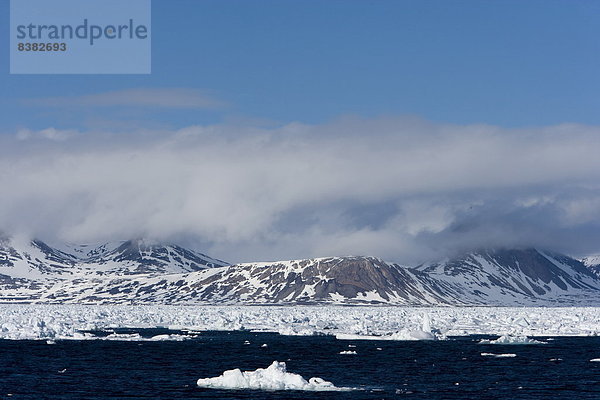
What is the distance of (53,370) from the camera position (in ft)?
203

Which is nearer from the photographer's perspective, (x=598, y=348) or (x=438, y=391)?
(x=438, y=391)

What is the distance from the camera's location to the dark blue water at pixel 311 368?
50.1 meters

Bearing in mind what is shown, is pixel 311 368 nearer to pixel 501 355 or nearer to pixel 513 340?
pixel 501 355

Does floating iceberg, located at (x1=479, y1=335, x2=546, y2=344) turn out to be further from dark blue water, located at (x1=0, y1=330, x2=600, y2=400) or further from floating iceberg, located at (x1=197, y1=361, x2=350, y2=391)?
floating iceberg, located at (x1=197, y1=361, x2=350, y2=391)

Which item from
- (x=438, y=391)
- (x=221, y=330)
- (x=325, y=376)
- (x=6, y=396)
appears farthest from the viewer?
(x=221, y=330)

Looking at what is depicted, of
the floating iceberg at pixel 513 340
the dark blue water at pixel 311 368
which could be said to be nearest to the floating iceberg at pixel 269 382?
the dark blue water at pixel 311 368

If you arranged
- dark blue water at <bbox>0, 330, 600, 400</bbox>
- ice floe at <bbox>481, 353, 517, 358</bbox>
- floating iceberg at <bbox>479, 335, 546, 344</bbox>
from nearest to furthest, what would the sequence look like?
dark blue water at <bbox>0, 330, 600, 400</bbox> < ice floe at <bbox>481, 353, 517, 358</bbox> < floating iceberg at <bbox>479, 335, 546, 344</bbox>

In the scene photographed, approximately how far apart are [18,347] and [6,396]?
34.6 m

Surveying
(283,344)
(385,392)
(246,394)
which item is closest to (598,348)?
(283,344)

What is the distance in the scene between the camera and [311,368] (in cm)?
6481

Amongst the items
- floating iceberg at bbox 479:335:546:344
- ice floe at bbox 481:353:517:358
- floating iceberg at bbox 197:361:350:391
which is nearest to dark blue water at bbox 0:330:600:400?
ice floe at bbox 481:353:517:358

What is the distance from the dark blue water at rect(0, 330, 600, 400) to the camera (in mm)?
50094

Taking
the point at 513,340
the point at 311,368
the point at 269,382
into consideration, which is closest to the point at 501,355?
the point at 513,340

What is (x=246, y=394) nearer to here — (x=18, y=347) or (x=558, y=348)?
(x=18, y=347)
